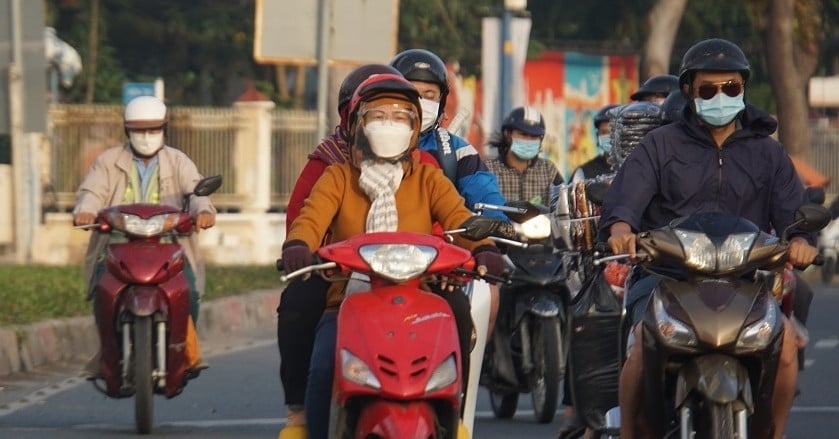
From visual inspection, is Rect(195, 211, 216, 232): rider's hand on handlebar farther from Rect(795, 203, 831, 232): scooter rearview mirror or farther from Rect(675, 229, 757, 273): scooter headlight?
Rect(675, 229, 757, 273): scooter headlight

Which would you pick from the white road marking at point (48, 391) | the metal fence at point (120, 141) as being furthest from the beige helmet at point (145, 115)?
the metal fence at point (120, 141)

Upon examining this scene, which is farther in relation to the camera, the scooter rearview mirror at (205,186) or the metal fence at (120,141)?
the metal fence at (120,141)

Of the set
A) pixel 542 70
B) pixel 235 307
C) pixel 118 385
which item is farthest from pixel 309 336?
pixel 542 70

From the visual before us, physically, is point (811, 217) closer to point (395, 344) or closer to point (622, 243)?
point (622, 243)

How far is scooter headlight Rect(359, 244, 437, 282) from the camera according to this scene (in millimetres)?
5684

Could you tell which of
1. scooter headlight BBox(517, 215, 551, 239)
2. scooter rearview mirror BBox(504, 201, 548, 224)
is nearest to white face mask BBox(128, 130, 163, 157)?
scooter headlight BBox(517, 215, 551, 239)

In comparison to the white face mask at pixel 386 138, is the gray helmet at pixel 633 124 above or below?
below

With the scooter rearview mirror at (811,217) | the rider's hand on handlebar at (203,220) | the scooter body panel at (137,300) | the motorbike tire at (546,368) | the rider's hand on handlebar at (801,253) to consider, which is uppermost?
the scooter rearview mirror at (811,217)

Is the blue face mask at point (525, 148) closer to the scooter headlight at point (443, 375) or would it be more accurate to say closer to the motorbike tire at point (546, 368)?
the motorbike tire at point (546, 368)

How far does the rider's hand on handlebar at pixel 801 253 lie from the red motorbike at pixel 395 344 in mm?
1017

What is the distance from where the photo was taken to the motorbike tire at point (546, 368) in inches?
396

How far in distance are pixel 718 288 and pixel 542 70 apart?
2913 centimetres

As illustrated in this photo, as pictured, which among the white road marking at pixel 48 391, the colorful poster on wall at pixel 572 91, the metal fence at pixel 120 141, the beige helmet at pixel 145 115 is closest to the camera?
the beige helmet at pixel 145 115

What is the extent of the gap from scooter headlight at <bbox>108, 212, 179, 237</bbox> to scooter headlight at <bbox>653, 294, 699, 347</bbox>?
4.21 m
